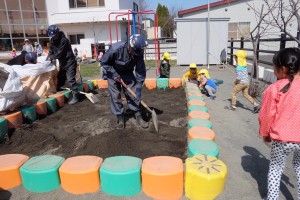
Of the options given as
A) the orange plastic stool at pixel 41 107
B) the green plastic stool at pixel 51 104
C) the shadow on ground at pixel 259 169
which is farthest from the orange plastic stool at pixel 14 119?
the shadow on ground at pixel 259 169

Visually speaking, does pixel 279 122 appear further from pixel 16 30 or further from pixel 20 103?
pixel 16 30

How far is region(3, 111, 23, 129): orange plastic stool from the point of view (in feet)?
12.4

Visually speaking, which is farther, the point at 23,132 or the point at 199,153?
the point at 23,132

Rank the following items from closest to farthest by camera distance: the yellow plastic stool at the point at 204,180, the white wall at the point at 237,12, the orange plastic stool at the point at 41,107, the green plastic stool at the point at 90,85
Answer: the yellow plastic stool at the point at 204,180 → the orange plastic stool at the point at 41,107 → the green plastic stool at the point at 90,85 → the white wall at the point at 237,12

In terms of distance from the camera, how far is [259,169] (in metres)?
2.68

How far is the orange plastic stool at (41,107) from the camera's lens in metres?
4.44

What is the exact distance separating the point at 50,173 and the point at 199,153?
1453 millimetres

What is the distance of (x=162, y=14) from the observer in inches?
Result: 1681

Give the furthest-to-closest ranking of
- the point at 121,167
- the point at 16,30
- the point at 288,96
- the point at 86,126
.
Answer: the point at 16,30
the point at 86,126
the point at 121,167
the point at 288,96

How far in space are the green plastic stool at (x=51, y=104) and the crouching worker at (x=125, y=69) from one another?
1.58 metres

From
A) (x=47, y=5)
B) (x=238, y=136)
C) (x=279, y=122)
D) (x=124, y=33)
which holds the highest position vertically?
(x=47, y=5)

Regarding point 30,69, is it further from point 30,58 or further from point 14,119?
point 14,119

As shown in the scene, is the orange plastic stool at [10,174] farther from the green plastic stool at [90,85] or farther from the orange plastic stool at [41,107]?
the green plastic stool at [90,85]

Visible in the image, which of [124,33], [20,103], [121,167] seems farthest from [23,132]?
[124,33]
